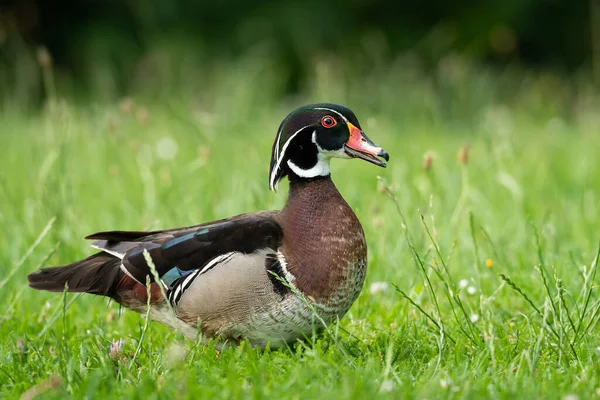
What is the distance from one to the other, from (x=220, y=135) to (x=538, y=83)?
518 cm

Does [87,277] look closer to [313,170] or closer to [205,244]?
[205,244]

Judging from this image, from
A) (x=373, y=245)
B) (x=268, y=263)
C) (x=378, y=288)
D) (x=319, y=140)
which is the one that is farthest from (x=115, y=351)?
(x=373, y=245)

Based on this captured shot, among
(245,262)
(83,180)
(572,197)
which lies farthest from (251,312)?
(83,180)

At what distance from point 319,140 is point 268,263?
52 cm

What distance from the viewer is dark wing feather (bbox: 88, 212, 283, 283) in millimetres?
3033

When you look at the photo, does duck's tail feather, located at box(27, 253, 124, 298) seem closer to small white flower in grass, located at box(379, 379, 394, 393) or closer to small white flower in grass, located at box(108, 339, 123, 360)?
small white flower in grass, located at box(108, 339, 123, 360)

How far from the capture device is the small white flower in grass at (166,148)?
245 inches

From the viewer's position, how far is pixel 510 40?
10.4m

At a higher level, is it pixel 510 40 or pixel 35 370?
pixel 510 40

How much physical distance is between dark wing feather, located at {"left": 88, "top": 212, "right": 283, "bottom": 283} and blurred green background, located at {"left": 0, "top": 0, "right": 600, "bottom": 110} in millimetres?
7425

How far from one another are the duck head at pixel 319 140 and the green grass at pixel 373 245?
0.84 feet

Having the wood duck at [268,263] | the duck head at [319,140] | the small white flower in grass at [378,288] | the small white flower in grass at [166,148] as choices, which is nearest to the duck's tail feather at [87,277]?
the wood duck at [268,263]

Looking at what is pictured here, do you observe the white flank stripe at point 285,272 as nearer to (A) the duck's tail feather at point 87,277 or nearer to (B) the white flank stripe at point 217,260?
(B) the white flank stripe at point 217,260

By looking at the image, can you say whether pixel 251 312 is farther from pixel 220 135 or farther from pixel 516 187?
pixel 220 135
